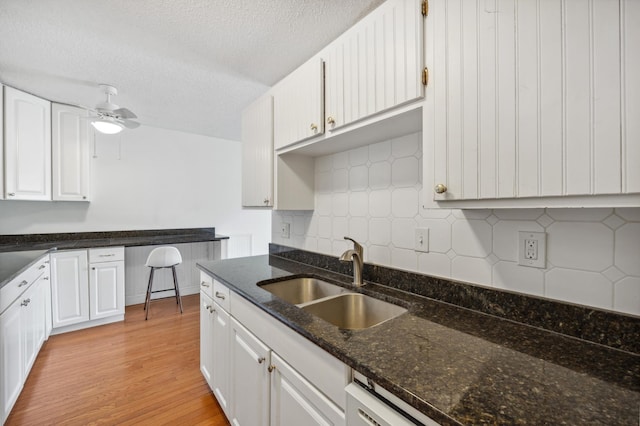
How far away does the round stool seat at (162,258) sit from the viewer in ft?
10.2

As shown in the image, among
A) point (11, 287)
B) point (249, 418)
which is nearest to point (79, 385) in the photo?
point (11, 287)

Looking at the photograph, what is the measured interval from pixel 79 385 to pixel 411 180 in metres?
2.67

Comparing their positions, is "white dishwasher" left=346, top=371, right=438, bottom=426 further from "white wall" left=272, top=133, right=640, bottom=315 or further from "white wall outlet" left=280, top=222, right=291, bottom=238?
"white wall outlet" left=280, top=222, right=291, bottom=238

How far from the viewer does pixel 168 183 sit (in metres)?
3.84

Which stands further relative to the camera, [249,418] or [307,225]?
[307,225]

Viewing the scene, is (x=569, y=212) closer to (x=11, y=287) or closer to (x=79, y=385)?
(x=11, y=287)

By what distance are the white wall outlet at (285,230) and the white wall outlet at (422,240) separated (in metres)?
1.17

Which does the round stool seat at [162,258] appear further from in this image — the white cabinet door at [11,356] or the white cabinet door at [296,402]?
the white cabinet door at [296,402]

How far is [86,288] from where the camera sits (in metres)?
2.83

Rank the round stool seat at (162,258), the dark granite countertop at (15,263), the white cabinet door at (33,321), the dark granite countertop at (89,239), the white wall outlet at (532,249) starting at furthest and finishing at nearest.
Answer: the round stool seat at (162,258) → the dark granite countertop at (89,239) → the white cabinet door at (33,321) → the dark granite countertop at (15,263) → the white wall outlet at (532,249)

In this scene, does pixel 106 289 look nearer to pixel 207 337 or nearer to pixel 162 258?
pixel 162 258

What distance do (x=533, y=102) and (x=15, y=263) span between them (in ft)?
10.0

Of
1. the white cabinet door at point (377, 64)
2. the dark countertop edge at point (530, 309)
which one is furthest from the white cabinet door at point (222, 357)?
the white cabinet door at point (377, 64)

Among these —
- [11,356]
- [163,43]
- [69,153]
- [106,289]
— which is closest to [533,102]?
[163,43]
